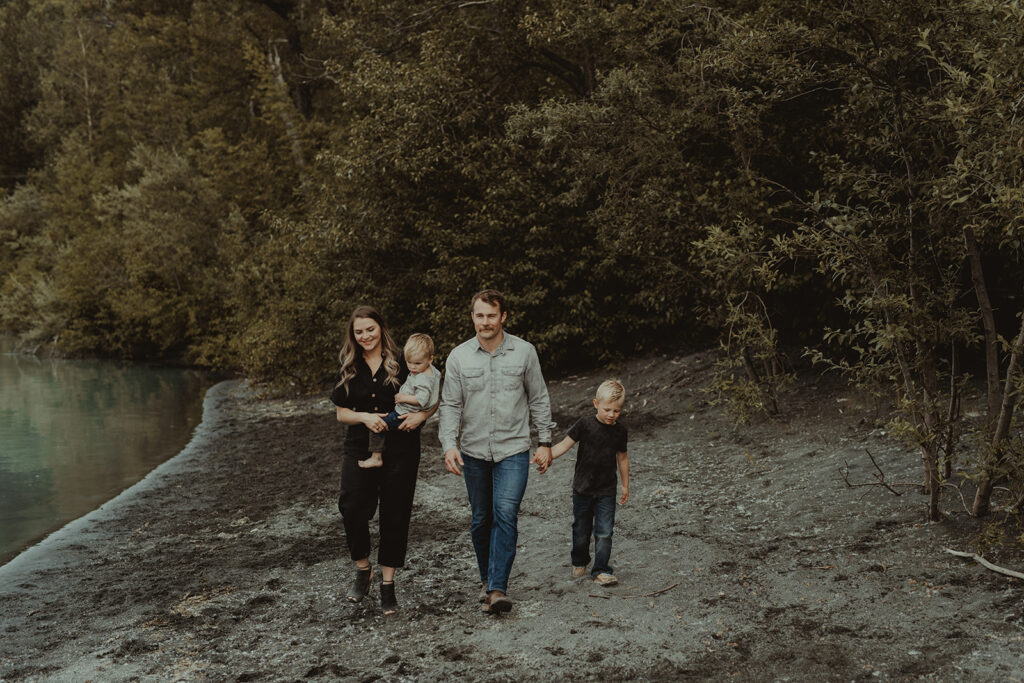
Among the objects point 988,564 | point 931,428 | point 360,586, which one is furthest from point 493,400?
point 988,564

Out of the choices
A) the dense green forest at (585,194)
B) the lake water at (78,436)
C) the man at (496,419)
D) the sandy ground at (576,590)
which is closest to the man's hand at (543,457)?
the man at (496,419)

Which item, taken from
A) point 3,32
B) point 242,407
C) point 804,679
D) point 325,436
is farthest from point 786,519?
point 3,32

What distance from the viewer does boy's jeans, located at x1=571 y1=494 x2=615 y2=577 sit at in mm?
6285

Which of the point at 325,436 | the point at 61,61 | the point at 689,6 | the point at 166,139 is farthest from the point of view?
the point at 61,61

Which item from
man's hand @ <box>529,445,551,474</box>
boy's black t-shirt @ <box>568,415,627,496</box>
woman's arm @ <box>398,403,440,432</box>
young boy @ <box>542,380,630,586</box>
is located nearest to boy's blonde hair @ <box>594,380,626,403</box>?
young boy @ <box>542,380,630,586</box>

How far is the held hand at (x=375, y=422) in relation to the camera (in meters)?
5.88

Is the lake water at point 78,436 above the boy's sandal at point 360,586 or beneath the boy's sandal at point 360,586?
beneath

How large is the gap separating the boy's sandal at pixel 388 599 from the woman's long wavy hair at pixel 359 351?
1390mm

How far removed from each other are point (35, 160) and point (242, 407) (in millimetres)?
44995

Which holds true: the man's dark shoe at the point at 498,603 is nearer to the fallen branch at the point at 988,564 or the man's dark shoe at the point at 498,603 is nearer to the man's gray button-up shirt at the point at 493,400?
the man's gray button-up shirt at the point at 493,400

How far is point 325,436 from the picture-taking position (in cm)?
1530

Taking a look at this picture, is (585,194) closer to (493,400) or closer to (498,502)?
(493,400)

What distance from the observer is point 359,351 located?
6180mm

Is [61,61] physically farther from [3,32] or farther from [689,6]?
[689,6]
